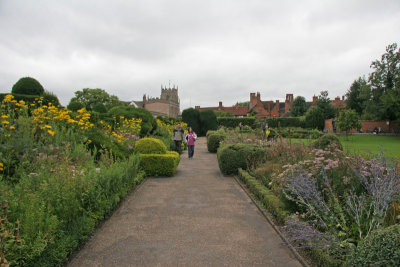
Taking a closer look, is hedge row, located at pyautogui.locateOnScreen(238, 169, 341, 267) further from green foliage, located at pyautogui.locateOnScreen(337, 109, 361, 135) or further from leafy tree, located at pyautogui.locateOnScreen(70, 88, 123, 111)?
leafy tree, located at pyautogui.locateOnScreen(70, 88, 123, 111)

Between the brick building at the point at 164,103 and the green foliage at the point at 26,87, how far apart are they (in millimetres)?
68956

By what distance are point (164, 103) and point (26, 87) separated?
8260 cm

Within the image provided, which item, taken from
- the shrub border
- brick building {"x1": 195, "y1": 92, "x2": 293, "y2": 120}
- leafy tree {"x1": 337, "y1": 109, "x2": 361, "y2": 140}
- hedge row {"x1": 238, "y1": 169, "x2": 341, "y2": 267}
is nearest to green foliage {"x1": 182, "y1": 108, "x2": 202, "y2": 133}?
leafy tree {"x1": 337, "y1": 109, "x2": 361, "y2": 140}

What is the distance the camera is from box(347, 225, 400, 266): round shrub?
2.10 m

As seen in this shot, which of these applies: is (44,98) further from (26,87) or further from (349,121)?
(349,121)

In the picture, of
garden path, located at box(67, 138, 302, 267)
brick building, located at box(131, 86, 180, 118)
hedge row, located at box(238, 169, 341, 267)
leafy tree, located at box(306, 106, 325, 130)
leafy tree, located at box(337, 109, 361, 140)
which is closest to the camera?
hedge row, located at box(238, 169, 341, 267)

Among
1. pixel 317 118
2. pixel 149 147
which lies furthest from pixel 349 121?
pixel 149 147

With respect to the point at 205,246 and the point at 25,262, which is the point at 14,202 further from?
the point at 205,246

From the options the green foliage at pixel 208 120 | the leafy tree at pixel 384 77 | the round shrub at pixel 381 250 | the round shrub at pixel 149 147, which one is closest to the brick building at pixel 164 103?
the green foliage at pixel 208 120

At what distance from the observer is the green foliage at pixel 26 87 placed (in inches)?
500

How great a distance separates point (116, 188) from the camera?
5.80 metres

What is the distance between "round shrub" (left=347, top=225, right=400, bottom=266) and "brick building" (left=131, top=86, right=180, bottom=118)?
80.9 metres

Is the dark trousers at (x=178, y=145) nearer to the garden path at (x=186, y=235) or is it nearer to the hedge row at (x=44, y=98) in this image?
the hedge row at (x=44, y=98)

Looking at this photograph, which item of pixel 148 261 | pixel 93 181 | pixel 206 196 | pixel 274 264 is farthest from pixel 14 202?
pixel 206 196
